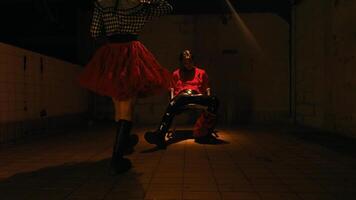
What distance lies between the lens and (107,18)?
297 cm

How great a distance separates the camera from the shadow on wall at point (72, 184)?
90.4 inches

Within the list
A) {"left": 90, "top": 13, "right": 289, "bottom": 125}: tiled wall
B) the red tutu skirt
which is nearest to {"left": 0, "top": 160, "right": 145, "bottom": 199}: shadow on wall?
the red tutu skirt

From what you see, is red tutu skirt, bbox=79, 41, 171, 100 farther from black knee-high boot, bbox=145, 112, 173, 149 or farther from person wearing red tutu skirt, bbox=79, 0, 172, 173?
black knee-high boot, bbox=145, 112, 173, 149

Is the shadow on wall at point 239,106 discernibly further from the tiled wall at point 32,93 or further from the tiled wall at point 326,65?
the tiled wall at point 32,93

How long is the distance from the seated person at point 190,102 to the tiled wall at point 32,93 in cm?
208

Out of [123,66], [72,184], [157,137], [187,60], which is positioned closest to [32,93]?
[157,137]

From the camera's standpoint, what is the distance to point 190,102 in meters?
4.81

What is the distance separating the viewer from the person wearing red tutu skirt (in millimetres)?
2881

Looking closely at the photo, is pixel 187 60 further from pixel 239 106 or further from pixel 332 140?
pixel 239 106

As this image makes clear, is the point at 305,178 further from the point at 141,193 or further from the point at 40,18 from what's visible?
the point at 40,18

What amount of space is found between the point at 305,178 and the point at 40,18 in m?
7.09

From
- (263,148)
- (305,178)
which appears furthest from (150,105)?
(305,178)

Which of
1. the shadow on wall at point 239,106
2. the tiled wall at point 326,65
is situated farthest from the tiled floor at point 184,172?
the shadow on wall at point 239,106

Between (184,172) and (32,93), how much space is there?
347cm
